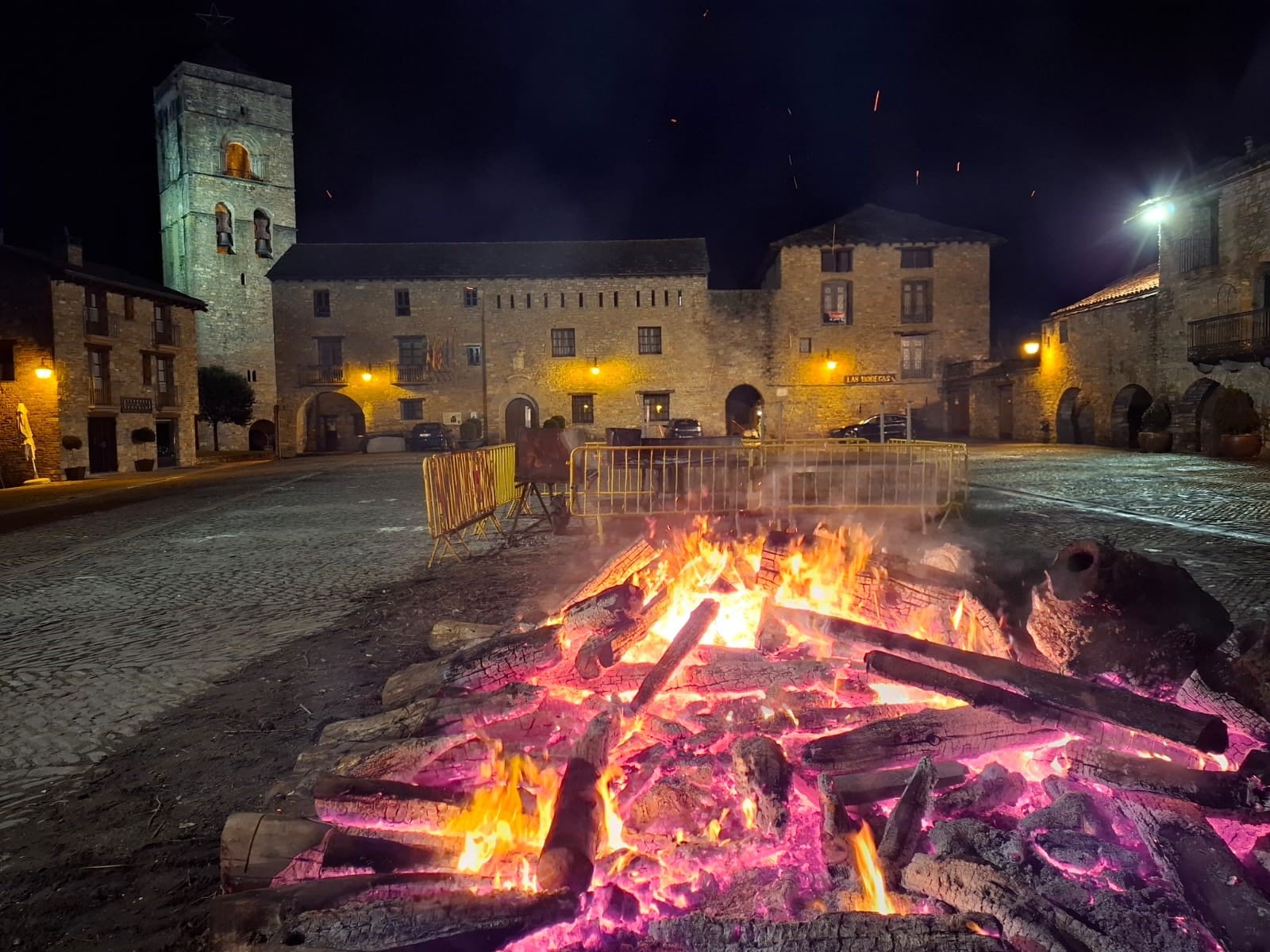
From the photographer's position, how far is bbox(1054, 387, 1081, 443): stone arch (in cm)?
3072

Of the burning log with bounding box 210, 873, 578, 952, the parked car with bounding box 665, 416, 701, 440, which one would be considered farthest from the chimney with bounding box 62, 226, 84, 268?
the burning log with bounding box 210, 873, 578, 952

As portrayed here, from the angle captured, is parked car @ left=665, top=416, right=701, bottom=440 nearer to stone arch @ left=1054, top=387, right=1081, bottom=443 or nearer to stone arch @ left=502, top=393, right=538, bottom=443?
stone arch @ left=502, top=393, right=538, bottom=443

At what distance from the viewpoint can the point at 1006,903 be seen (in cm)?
200

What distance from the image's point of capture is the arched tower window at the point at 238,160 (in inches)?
1929

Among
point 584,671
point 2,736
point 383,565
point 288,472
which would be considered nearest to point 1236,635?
point 584,671

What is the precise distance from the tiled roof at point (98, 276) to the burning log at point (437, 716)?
32610mm

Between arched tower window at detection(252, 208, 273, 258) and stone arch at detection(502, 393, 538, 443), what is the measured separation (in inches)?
890

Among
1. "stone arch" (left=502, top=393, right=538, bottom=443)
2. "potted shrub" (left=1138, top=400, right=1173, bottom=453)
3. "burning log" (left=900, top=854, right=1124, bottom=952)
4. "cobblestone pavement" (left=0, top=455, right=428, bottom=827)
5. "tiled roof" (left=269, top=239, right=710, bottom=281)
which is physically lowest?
"cobblestone pavement" (left=0, top=455, right=428, bottom=827)

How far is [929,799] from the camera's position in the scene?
96.8 inches

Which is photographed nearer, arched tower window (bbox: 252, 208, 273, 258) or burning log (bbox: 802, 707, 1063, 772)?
burning log (bbox: 802, 707, 1063, 772)

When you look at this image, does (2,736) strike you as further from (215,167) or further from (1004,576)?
(215,167)

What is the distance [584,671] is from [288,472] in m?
24.1

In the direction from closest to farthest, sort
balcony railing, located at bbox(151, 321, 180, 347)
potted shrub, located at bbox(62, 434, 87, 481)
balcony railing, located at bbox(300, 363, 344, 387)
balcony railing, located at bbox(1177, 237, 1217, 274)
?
1. balcony railing, located at bbox(1177, 237, 1217, 274)
2. potted shrub, located at bbox(62, 434, 87, 481)
3. balcony railing, located at bbox(151, 321, 180, 347)
4. balcony railing, located at bbox(300, 363, 344, 387)

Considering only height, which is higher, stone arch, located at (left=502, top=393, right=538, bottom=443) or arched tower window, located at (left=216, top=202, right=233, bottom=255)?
arched tower window, located at (left=216, top=202, right=233, bottom=255)
